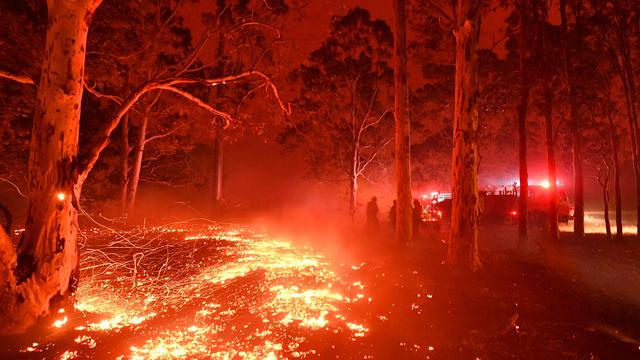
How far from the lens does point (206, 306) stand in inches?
299

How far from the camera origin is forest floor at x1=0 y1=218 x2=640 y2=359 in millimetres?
5688

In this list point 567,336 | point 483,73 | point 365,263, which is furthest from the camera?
point 483,73

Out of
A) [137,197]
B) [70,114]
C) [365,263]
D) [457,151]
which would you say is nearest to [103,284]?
[70,114]

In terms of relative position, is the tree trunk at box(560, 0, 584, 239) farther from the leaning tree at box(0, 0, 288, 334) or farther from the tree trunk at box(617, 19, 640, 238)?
the leaning tree at box(0, 0, 288, 334)

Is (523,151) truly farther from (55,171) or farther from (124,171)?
(124,171)

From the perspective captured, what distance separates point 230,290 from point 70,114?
4550 millimetres

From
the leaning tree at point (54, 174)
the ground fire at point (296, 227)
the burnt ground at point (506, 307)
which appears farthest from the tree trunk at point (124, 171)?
the leaning tree at point (54, 174)

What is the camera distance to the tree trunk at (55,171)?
6316 mm

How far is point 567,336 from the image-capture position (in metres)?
6.26

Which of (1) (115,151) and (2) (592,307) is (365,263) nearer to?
(2) (592,307)

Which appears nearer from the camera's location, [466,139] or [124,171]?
[466,139]

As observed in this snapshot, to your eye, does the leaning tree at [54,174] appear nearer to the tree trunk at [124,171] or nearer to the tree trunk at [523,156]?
the tree trunk at [523,156]

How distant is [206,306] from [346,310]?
2.56 m

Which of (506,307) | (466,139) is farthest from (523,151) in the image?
(506,307)
